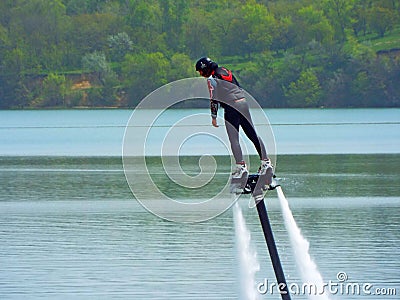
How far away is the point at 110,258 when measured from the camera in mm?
24062

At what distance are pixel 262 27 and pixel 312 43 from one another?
46.1 feet

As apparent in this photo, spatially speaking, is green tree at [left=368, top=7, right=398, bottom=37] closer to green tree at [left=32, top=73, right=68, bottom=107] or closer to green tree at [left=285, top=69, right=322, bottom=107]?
green tree at [left=285, top=69, right=322, bottom=107]

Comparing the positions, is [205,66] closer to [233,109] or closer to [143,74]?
[233,109]

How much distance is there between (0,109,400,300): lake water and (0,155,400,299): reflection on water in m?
0.03

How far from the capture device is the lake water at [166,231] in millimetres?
21281

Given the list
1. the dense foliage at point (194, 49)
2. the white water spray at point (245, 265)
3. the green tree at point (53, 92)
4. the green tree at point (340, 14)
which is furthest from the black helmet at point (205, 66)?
the green tree at point (340, 14)

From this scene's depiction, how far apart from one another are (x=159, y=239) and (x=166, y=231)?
168cm

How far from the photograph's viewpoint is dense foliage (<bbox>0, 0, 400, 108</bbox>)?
147 metres

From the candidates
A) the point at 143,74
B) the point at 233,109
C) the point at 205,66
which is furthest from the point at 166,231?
the point at 143,74

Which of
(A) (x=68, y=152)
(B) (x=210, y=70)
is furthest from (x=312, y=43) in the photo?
(B) (x=210, y=70)

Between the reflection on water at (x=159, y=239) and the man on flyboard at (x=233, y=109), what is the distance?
6.94m

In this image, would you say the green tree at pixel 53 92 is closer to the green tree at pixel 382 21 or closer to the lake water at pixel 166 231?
the green tree at pixel 382 21

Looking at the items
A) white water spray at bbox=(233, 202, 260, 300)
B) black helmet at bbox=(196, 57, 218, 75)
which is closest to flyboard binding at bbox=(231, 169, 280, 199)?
black helmet at bbox=(196, 57, 218, 75)

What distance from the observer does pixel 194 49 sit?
171 metres
